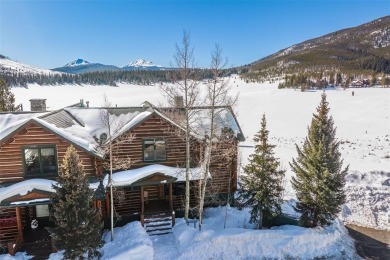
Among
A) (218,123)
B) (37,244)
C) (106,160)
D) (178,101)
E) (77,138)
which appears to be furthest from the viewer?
(218,123)

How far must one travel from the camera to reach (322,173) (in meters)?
16.8

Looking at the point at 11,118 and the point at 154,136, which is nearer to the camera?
the point at 11,118

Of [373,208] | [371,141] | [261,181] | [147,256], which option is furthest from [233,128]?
[371,141]

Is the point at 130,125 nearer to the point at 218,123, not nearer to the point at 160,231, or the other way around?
the point at 218,123

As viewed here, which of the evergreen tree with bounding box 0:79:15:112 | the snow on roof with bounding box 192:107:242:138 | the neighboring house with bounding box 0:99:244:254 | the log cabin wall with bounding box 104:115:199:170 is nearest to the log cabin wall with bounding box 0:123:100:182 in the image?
the neighboring house with bounding box 0:99:244:254

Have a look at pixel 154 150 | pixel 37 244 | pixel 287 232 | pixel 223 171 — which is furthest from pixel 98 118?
pixel 287 232

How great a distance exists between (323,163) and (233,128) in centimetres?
652

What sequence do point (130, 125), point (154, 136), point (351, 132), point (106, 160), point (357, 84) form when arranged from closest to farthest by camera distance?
point (106, 160), point (130, 125), point (154, 136), point (351, 132), point (357, 84)

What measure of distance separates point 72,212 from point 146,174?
17.7 feet

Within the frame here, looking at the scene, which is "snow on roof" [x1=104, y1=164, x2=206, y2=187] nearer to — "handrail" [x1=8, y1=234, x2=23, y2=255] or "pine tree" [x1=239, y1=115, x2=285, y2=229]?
"pine tree" [x1=239, y1=115, x2=285, y2=229]

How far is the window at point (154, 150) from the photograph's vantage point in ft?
64.0

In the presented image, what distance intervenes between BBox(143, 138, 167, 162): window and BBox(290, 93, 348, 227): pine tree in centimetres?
904

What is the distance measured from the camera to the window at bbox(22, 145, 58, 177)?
663 inches

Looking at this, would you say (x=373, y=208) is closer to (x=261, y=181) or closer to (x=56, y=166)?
(x=261, y=181)
